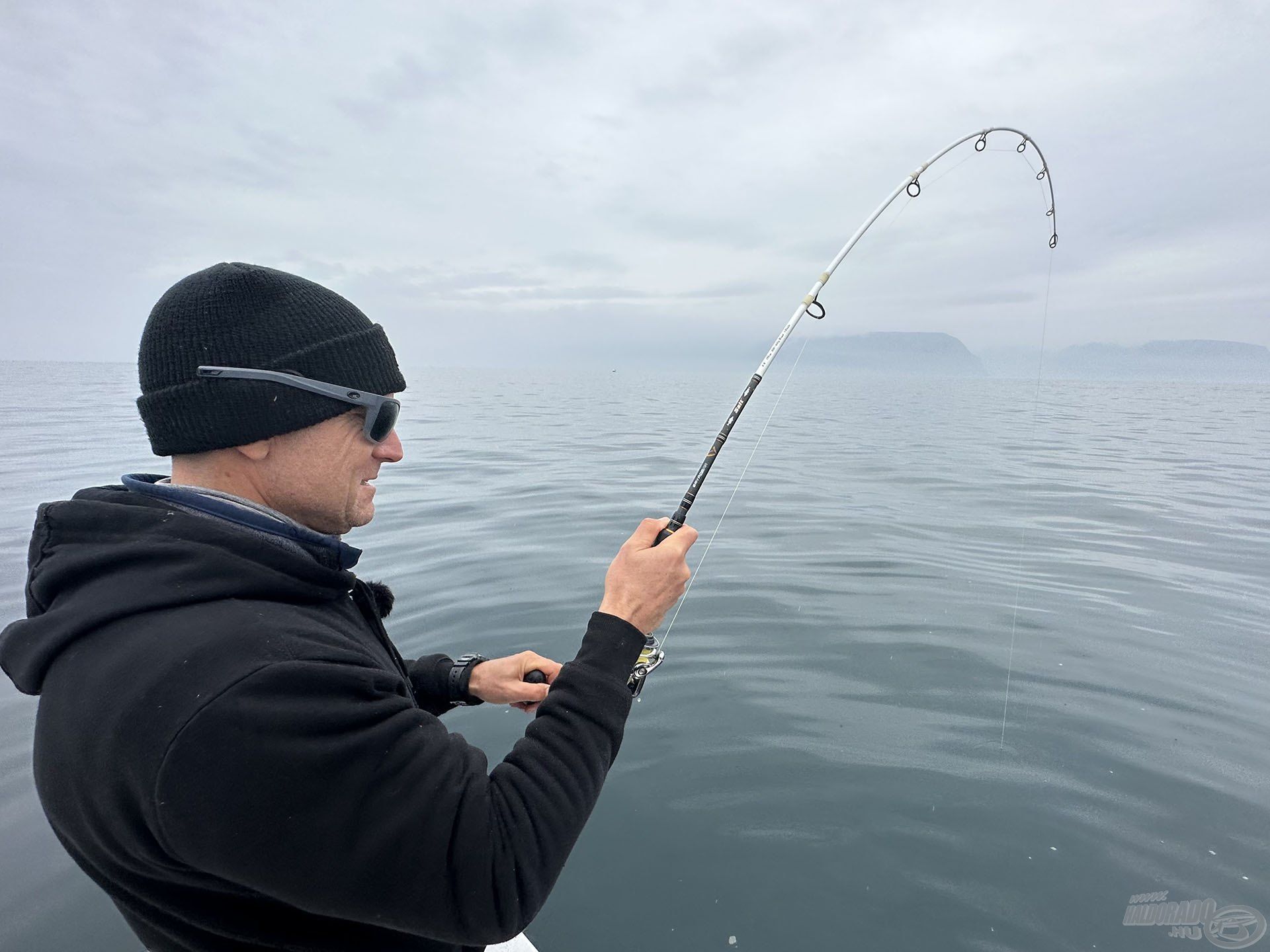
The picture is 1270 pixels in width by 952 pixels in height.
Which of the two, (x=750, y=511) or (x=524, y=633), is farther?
(x=750, y=511)

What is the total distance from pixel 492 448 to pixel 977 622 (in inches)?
489

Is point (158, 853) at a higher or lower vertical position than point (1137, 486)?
higher

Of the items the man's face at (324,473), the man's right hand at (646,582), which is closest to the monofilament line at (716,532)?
the man's right hand at (646,582)

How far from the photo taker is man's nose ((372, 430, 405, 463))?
1805 millimetres

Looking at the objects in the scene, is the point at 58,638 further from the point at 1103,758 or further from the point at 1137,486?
the point at 1137,486

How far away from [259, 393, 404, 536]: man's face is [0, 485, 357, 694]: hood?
9.0 inches

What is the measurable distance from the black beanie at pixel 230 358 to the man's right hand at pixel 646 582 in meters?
0.76

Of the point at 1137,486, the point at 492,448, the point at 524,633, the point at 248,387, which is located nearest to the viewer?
the point at 248,387

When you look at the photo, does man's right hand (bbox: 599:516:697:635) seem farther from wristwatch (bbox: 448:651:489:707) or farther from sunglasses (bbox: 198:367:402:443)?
A: wristwatch (bbox: 448:651:489:707)

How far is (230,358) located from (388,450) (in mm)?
430

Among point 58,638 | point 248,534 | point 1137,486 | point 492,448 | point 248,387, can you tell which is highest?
point 248,387

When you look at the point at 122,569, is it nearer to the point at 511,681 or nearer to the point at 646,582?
the point at 646,582

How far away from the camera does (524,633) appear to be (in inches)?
231

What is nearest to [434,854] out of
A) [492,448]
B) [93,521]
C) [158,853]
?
[158,853]
